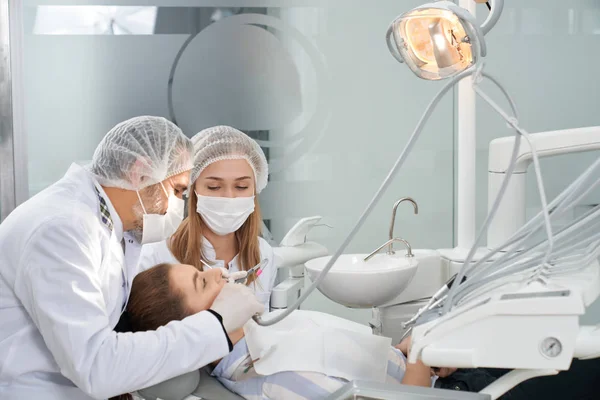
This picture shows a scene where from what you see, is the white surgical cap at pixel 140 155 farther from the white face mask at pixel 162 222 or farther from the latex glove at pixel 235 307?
the latex glove at pixel 235 307

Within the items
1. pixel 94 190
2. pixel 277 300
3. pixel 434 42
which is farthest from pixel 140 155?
pixel 277 300

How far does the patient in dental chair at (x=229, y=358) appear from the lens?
5.34 ft

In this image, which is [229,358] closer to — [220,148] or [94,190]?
[94,190]

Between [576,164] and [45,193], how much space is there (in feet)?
8.87

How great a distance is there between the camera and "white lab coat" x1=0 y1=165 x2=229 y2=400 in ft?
4.61

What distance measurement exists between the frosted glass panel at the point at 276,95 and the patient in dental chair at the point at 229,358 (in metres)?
1.66

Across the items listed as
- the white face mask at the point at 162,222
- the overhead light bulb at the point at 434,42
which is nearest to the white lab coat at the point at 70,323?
the white face mask at the point at 162,222

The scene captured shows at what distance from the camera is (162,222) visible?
1.72m

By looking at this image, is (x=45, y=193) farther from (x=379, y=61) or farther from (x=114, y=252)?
(x=379, y=61)

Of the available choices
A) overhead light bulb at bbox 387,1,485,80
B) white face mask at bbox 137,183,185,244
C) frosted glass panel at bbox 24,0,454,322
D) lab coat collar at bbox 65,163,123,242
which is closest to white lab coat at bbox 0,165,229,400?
lab coat collar at bbox 65,163,123,242

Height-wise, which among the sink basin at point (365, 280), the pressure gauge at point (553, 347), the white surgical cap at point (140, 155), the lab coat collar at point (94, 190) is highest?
the white surgical cap at point (140, 155)

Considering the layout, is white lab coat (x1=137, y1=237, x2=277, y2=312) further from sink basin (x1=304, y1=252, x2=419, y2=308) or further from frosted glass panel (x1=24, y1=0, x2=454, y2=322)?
frosted glass panel (x1=24, y1=0, x2=454, y2=322)

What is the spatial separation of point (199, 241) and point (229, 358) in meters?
0.74

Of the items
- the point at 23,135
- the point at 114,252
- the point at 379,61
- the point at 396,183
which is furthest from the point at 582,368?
the point at 23,135
